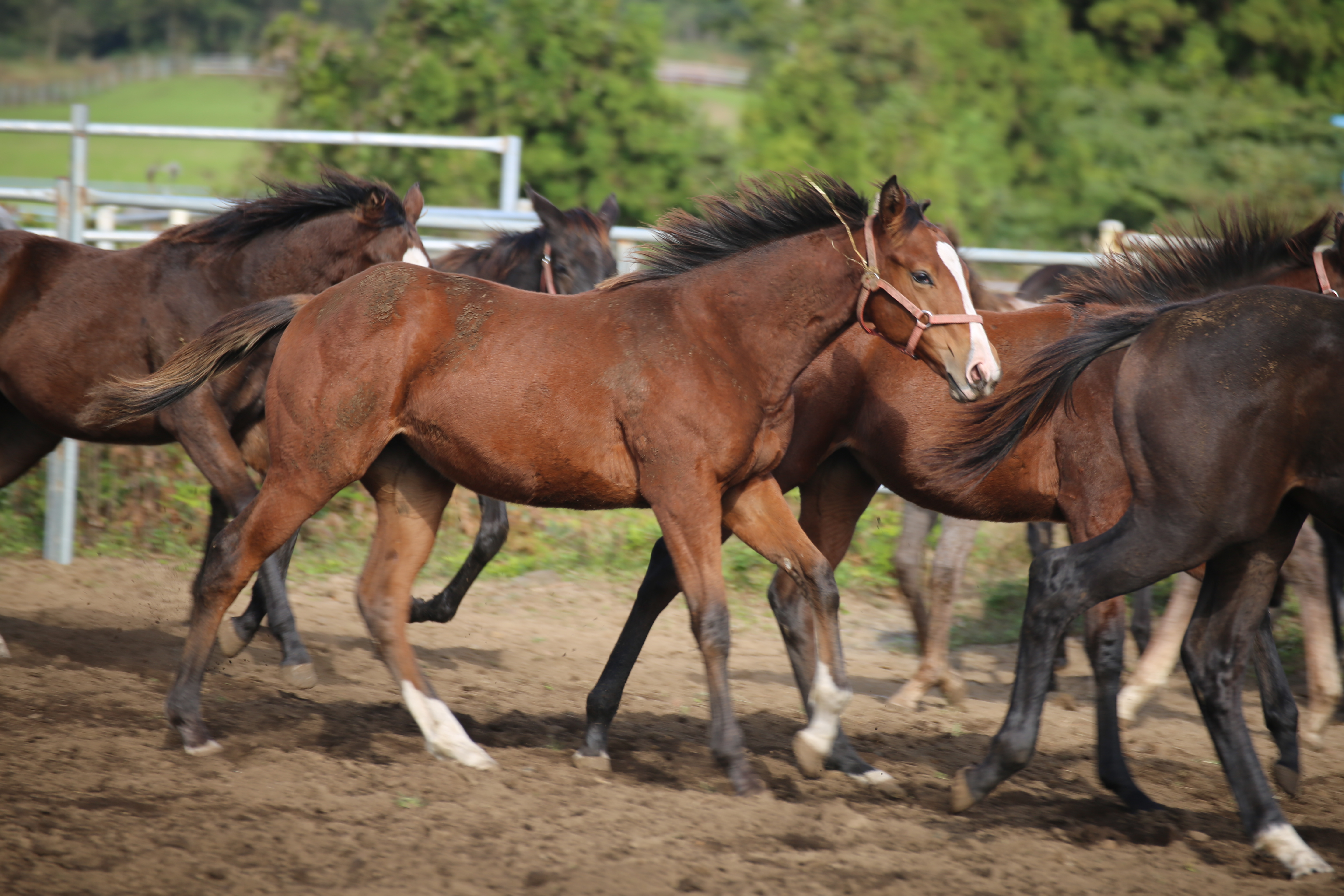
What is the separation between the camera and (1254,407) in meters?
3.52

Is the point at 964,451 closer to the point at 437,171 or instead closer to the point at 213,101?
the point at 437,171

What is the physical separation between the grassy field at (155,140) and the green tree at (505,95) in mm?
9779

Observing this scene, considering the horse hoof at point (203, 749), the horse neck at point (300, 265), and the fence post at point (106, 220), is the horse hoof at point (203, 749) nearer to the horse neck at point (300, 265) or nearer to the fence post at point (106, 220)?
the horse neck at point (300, 265)

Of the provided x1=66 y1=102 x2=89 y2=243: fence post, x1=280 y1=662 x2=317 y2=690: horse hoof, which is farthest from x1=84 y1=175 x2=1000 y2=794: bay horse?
x1=66 y1=102 x2=89 y2=243: fence post

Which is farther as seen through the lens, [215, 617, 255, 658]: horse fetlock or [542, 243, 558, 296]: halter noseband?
[542, 243, 558, 296]: halter noseband

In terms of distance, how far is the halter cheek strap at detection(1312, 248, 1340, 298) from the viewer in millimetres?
4488

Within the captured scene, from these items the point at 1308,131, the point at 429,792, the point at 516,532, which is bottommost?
the point at 516,532

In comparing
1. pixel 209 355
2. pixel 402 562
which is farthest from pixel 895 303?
pixel 209 355

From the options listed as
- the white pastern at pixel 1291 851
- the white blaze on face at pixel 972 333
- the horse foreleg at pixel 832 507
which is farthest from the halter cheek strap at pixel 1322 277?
the white pastern at pixel 1291 851

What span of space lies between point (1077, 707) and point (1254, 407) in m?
2.44

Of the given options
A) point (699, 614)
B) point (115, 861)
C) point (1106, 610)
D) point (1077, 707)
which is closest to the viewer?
point (115, 861)

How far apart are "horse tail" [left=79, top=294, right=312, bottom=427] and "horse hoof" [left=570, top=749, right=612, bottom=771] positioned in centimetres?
189

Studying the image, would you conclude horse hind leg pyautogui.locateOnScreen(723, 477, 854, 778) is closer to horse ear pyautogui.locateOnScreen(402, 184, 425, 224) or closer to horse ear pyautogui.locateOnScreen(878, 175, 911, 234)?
horse ear pyautogui.locateOnScreen(878, 175, 911, 234)

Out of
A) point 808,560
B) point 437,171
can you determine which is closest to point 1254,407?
point 808,560
